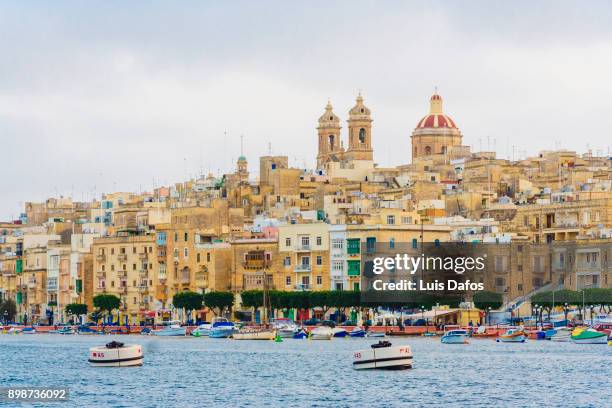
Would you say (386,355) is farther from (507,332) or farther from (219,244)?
(219,244)

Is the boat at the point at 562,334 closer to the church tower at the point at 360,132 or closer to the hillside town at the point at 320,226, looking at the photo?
the hillside town at the point at 320,226

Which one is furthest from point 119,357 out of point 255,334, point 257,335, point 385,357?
point 255,334

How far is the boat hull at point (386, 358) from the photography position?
251 ft

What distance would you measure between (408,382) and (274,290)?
55.3 meters

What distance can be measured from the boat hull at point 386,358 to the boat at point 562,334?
28.4m

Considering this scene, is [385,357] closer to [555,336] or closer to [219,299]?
[555,336]

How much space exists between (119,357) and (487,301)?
133ft

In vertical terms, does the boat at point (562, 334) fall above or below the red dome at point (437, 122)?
below

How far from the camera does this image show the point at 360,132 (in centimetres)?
17875

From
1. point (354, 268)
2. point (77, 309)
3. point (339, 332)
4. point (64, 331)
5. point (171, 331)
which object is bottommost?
point (339, 332)

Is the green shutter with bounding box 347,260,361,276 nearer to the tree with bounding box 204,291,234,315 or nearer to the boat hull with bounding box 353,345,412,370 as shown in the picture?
the tree with bounding box 204,291,234,315

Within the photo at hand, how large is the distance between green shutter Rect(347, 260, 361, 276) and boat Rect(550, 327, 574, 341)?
65.8ft

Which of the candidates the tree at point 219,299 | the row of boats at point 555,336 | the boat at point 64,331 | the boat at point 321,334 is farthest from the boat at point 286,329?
the boat at point 64,331

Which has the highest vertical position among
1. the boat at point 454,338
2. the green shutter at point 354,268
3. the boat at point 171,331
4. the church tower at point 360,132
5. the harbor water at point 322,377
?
the church tower at point 360,132
